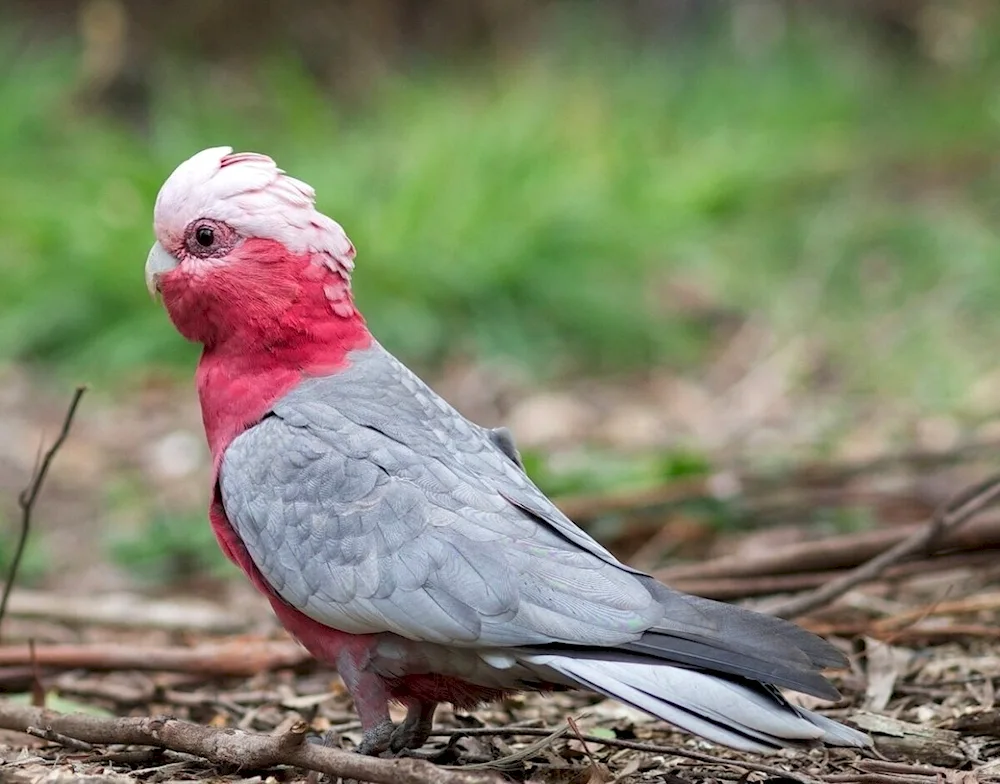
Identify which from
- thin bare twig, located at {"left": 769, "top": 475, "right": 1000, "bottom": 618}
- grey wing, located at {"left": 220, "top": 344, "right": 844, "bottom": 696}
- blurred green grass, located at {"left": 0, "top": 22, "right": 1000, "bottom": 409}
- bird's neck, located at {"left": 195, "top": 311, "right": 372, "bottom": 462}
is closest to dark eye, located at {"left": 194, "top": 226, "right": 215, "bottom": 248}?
bird's neck, located at {"left": 195, "top": 311, "right": 372, "bottom": 462}

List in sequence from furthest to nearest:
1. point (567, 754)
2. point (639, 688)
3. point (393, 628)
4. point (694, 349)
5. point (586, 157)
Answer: point (586, 157) → point (694, 349) → point (567, 754) → point (393, 628) → point (639, 688)

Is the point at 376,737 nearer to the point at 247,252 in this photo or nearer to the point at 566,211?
the point at 247,252

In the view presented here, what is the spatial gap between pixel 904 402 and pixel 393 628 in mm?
4159

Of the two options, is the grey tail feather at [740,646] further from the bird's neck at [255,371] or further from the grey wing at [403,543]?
the bird's neck at [255,371]

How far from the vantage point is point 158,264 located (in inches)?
126

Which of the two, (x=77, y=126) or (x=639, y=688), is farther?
(x=77, y=126)

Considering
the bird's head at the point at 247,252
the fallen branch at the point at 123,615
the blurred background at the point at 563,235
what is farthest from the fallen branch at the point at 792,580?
the fallen branch at the point at 123,615

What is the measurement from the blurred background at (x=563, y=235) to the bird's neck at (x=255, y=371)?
67.8 inches

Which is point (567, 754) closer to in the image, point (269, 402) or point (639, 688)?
point (639, 688)

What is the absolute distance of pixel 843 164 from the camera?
32.3 feet

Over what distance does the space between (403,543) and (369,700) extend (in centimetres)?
38

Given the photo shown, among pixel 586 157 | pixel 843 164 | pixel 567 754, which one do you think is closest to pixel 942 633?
pixel 567 754

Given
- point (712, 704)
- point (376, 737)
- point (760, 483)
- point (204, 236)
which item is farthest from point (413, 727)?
point (760, 483)

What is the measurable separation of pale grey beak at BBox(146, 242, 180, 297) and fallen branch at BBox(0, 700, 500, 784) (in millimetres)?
1019
